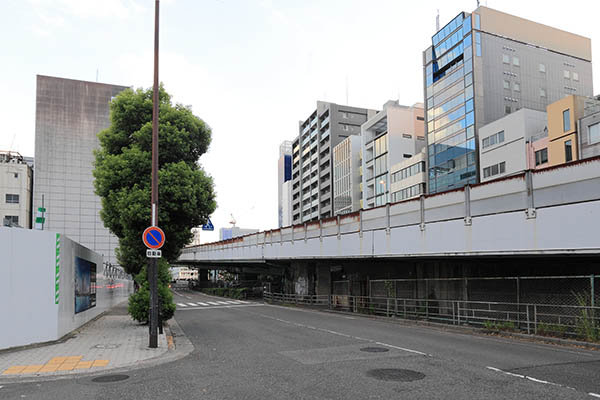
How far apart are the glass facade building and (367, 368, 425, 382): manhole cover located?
52048 mm

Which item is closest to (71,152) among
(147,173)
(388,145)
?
(388,145)

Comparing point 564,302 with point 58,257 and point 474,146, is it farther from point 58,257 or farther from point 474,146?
point 474,146

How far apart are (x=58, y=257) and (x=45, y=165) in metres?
96.3

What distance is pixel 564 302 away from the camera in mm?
16281

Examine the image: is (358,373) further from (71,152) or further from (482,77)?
(71,152)

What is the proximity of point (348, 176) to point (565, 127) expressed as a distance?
148 feet

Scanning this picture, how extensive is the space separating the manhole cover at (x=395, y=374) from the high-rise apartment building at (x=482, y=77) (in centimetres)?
5212

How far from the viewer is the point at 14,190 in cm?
8425

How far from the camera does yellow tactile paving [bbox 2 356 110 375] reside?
9742 millimetres

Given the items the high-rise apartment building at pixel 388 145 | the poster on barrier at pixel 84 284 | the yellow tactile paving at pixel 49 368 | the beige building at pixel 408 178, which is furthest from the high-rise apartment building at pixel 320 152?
the yellow tactile paving at pixel 49 368

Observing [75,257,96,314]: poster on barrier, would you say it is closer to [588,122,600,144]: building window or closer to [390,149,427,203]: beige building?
[588,122,600,144]: building window

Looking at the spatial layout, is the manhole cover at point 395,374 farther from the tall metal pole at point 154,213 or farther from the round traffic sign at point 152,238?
the round traffic sign at point 152,238

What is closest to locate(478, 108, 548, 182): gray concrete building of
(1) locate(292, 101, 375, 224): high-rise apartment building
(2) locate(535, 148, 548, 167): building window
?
(2) locate(535, 148, 548, 167): building window

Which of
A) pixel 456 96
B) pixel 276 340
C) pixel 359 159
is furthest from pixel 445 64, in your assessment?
pixel 276 340
